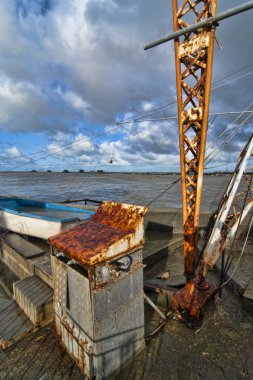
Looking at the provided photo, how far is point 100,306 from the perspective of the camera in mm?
3461

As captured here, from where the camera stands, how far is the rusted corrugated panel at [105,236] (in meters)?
3.41

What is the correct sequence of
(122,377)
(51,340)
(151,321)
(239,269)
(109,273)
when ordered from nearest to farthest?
(109,273), (122,377), (51,340), (151,321), (239,269)

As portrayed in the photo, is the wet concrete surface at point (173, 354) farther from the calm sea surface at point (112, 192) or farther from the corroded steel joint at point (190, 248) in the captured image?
the calm sea surface at point (112, 192)

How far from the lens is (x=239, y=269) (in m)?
7.93

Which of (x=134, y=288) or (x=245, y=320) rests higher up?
(x=134, y=288)

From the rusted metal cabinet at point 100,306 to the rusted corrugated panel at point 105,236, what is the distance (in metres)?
0.02

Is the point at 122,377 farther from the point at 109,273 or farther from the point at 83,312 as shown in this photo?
the point at 109,273

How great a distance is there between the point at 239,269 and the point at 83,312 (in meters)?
6.46

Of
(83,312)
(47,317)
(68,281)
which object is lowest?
(47,317)

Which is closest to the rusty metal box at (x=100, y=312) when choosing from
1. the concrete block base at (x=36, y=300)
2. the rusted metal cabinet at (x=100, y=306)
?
the rusted metal cabinet at (x=100, y=306)

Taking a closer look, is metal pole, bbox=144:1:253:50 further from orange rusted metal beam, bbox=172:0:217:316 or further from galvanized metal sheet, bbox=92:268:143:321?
galvanized metal sheet, bbox=92:268:143:321

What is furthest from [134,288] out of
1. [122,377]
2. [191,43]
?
[191,43]

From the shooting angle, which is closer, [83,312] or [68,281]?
[83,312]

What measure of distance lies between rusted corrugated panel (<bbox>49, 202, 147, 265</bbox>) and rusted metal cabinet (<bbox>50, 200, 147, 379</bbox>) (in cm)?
2
